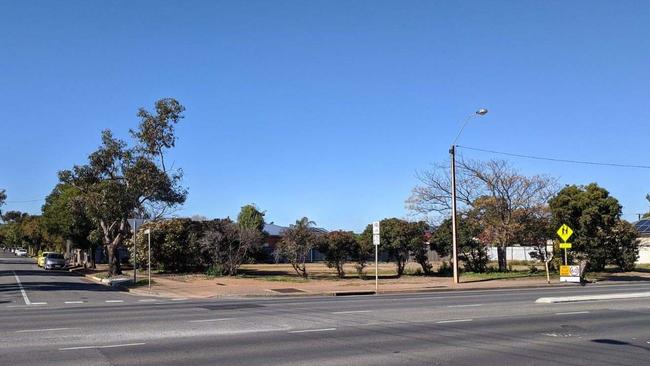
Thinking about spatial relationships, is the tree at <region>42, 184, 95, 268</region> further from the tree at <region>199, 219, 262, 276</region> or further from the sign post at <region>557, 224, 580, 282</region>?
the sign post at <region>557, 224, 580, 282</region>

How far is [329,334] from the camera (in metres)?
12.7

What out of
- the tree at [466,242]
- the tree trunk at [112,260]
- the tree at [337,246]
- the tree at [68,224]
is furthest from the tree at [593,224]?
the tree at [68,224]

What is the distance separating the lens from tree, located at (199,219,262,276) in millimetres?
35875

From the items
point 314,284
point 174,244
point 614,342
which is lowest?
point 314,284

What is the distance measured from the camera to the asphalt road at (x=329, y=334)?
9.90 meters

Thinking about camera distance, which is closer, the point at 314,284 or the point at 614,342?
the point at 614,342

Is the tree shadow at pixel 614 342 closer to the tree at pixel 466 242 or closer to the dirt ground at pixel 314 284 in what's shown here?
the dirt ground at pixel 314 284

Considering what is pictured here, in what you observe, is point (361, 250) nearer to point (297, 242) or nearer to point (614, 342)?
point (297, 242)

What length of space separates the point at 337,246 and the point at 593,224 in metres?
17.1

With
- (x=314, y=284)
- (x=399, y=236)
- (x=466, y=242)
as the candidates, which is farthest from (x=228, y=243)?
(x=466, y=242)

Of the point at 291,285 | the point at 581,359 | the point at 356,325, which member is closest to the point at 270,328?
the point at 356,325

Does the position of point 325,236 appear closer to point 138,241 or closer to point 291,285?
point 291,285

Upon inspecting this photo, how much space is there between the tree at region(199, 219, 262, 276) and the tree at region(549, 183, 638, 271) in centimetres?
1950

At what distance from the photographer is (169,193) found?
4059 cm
